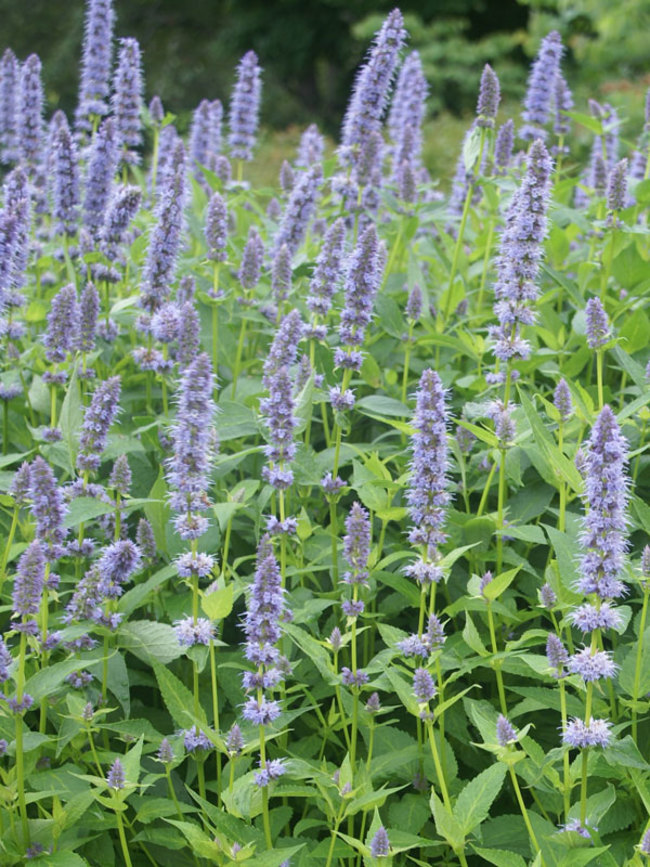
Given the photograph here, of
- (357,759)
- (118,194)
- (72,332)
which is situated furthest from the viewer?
(118,194)

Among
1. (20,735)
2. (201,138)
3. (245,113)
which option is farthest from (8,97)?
(20,735)

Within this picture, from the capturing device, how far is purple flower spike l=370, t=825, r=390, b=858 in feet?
8.61

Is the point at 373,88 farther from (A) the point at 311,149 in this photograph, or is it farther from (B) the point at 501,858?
(B) the point at 501,858

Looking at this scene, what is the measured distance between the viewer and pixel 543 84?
575 cm

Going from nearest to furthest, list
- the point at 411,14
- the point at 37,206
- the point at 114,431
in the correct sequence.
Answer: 1. the point at 114,431
2. the point at 37,206
3. the point at 411,14

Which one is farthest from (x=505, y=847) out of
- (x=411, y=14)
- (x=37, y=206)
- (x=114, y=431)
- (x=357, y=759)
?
(x=411, y=14)

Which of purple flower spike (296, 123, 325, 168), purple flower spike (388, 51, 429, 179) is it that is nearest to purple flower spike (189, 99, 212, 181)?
purple flower spike (296, 123, 325, 168)

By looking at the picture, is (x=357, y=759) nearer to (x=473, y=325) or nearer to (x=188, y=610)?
(x=188, y=610)

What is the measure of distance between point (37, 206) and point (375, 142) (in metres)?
2.11

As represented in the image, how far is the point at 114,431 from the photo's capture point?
418cm

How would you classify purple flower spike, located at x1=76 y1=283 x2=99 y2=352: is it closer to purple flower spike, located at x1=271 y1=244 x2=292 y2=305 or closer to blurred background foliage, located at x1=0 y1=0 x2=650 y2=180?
purple flower spike, located at x1=271 y1=244 x2=292 y2=305

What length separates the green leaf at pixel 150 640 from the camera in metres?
3.25

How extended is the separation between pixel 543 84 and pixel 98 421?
3588mm

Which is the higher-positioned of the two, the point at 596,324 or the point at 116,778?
the point at 596,324
